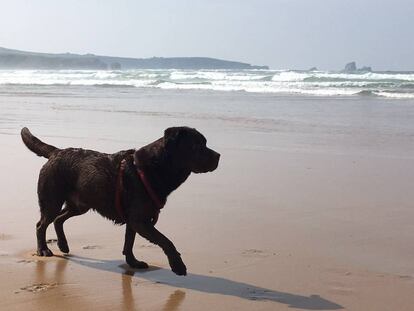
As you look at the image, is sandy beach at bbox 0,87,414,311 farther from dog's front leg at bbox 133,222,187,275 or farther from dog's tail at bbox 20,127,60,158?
dog's tail at bbox 20,127,60,158

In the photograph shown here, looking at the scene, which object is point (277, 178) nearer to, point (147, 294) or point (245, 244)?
point (245, 244)

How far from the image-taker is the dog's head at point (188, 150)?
Answer: 466 centimetres

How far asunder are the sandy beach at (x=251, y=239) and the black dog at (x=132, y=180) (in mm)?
303

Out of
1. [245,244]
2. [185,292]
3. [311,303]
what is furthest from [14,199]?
[311,303]

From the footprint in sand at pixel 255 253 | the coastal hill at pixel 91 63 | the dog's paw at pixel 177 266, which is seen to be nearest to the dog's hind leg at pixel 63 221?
the dog's paw at pixel 177 266

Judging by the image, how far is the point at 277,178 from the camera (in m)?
8.05

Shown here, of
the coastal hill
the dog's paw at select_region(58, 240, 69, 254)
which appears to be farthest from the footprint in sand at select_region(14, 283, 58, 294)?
the coastal hill

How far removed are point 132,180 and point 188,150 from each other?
19.0 inches

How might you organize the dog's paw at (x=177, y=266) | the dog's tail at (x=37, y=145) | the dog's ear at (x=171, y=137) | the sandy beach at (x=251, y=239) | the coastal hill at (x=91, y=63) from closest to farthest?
the sandy beach at (x=251, y=239) → the dog's paw at (x=177, y=266) → the dog's ear at (x=171, y=137) → the dog's tail at (x=37, y=145) → the coastal hill at (x=91, y=63)

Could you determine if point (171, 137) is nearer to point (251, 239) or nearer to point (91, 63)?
point (251, 239)

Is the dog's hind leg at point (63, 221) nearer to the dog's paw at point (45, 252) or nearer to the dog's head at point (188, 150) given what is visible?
the dog's paw at point (45, 252)

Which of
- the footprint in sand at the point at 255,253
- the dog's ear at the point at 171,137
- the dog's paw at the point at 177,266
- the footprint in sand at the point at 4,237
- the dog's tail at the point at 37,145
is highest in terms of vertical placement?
the dog's ear at the point at 171,137

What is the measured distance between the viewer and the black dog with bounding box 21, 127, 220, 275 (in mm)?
4648

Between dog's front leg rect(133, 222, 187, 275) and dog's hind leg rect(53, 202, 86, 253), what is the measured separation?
836mm
